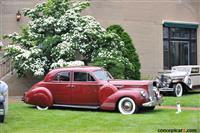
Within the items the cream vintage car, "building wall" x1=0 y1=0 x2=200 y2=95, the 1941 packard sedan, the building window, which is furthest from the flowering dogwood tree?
the building window

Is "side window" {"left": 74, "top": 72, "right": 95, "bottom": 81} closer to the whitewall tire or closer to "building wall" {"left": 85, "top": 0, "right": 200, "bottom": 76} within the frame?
the whitewall tire

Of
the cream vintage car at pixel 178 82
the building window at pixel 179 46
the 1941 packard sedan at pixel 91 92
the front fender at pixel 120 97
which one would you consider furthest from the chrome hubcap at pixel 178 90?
the front fender at pixel 120 97

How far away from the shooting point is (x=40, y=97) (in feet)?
49.2

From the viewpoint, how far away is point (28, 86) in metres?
22.0

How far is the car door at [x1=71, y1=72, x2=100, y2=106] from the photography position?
1455cm

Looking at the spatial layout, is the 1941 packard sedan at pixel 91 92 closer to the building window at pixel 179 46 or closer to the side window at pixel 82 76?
the side window at pixel 82 76

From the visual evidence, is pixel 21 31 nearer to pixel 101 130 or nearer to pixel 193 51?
pixel 193 51

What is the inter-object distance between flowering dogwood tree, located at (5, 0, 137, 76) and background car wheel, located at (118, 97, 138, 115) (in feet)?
20.8

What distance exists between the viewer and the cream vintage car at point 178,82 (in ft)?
69.5

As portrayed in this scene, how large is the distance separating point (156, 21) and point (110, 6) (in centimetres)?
326

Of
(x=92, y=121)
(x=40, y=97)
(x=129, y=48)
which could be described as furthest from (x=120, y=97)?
(x=129, y=48)

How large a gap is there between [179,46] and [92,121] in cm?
1741

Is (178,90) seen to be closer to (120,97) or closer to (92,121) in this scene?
(120,97)

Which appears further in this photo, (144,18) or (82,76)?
(144,18)
